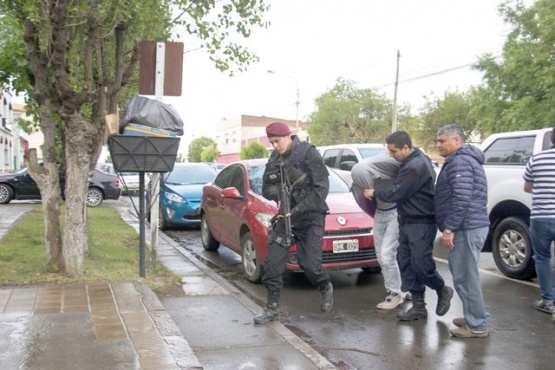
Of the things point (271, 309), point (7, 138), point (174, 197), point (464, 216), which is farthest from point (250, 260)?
point (7, 138)

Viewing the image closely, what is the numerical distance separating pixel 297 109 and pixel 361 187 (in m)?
38.7

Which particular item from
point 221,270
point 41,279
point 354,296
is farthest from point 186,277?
point 354,296

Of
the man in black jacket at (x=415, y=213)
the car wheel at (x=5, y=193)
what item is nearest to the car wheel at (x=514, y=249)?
the man in black jacket at (x=415, y=213)

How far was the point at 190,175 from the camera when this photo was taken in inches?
520

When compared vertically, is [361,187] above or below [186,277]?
above

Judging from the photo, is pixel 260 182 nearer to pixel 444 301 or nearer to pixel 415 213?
pixel 415 213

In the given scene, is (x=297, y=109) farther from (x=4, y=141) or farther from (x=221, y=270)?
(x=221, y=270)

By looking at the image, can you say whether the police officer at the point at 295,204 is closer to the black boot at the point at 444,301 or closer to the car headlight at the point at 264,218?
the black boot at the point at 444,301

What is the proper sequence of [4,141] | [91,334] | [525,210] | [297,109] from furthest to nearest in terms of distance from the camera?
[297,109] < [4,141] < [525,210] < [91,334]

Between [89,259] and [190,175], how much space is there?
5916mm

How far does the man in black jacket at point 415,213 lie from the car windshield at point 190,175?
26.4 feet

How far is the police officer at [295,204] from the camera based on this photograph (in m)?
5.11

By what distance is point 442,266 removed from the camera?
8.17m

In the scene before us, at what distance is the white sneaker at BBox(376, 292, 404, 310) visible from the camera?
5.79 m
